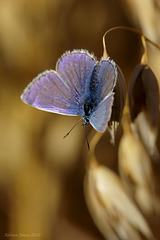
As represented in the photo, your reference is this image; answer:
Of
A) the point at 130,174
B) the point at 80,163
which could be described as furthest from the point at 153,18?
the point at 80,163

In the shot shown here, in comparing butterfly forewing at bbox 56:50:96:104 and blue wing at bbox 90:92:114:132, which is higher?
butterfly forewing at bbox 56:50:96:104

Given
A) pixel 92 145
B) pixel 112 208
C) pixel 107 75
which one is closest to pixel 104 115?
pixel 107 75

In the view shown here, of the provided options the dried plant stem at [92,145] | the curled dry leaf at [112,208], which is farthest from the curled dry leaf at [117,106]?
the curled dry leaf at [112,208]

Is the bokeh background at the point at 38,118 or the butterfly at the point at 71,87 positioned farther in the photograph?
the bokeh background at the point at 38,118

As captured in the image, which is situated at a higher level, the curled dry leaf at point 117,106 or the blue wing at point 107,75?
the blue wing at point 107,75

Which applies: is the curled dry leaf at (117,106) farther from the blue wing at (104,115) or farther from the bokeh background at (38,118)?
the bokeh background at (38,118)

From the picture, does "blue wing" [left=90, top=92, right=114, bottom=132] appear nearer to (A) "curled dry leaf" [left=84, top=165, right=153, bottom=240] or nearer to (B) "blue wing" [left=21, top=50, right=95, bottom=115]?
(B) "blue wing" [left=21, top=50, right=95, bottom=115]

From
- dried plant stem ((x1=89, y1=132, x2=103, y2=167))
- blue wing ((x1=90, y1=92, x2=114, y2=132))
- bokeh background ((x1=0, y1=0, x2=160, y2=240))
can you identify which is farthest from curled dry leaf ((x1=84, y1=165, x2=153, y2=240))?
blue wing ((x1=90, y1=92, x2=114, y2=132))

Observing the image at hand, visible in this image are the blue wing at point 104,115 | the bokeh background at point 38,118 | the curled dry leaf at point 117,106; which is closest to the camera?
the blue wing at point 104,115
